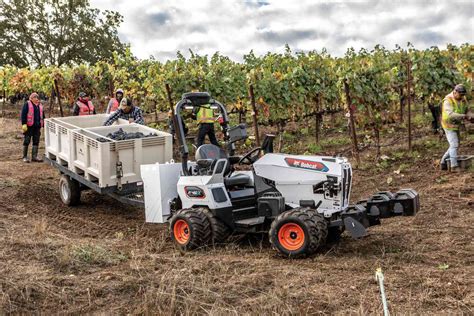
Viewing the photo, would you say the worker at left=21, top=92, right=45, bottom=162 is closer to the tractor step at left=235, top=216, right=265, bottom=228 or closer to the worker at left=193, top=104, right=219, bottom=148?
the worker at left=193, top=104, right=219, bottom=148

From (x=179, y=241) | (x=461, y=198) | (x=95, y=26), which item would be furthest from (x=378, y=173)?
(x=95, y=26)

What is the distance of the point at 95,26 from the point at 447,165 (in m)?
39.5

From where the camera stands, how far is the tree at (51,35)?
44594 mm

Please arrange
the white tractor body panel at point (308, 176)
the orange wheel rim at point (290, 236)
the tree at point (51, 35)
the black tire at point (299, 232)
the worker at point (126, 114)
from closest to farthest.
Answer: the black tire at point (299, 232) → the orange wheel rim at point (290, 236) → the white tractor body panel at point (308, 176) → the worker at point (126, 114) → the tree at point (51, 35)

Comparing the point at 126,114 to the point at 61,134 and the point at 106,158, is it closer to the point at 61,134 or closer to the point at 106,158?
the point at 61,134

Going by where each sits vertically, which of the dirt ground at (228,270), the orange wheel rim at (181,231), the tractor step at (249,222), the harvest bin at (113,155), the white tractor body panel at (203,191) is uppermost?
the harvest bin at (113,155)

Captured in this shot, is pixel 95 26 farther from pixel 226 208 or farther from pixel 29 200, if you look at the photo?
pixel 226 208

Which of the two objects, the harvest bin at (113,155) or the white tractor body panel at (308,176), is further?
the harvest bin at (113,155)

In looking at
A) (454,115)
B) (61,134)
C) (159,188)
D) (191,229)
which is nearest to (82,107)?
(61,134)

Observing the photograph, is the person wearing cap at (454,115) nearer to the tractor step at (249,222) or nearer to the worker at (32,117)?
the tractor step at (249,222)

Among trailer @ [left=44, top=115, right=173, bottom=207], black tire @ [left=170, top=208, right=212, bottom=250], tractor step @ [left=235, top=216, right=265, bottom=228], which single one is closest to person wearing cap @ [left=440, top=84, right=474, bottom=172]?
trailer @ [left=44, top=115, right=173, bottom=207]

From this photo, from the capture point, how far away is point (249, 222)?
6.66 m

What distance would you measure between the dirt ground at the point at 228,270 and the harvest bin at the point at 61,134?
1185 mm

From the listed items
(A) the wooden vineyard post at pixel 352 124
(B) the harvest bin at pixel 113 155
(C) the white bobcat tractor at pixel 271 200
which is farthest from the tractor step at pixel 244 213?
(A) the wooden vineyard post at pixel 352 124
